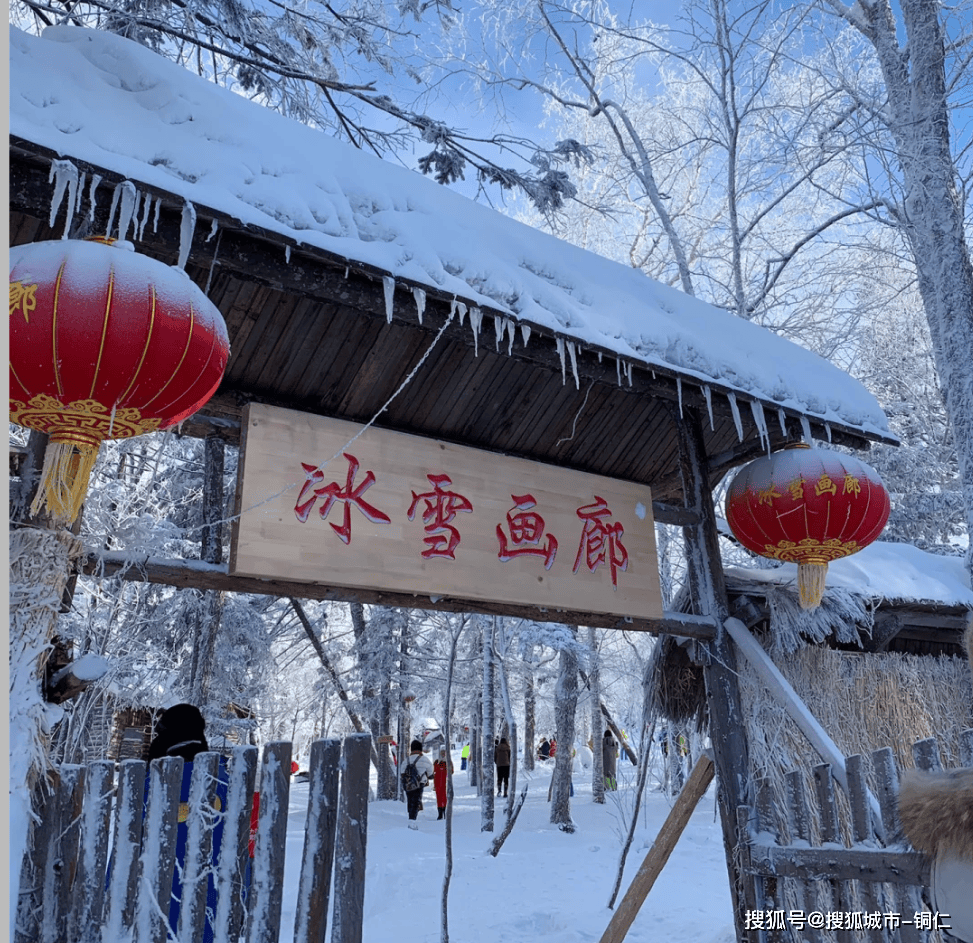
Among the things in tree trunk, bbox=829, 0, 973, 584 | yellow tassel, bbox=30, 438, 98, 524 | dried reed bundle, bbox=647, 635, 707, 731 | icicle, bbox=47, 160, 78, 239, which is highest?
tree trunk, bbox=829, 0, 973, 584

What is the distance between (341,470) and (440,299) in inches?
47.2

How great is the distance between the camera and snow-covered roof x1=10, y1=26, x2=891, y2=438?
2.80 meters

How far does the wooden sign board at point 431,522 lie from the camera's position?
12.7 ft

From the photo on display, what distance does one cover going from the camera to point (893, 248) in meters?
10.9

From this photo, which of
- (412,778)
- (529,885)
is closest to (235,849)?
(529,885)

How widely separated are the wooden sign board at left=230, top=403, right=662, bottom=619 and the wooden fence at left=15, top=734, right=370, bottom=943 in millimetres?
1146

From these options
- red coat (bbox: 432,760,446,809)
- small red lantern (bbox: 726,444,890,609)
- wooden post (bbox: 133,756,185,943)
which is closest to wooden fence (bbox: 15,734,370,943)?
wooden post (bbox: 133,756,185,943)

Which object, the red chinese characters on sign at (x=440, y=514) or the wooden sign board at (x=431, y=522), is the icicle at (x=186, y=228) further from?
the red chinese characters on sign at (x=440, y=514)

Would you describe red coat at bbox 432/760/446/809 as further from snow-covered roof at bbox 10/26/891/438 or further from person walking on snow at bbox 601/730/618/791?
snow-covered roof at bbox 10/26/891/438

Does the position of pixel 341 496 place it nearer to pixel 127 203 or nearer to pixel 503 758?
pixel 127 203

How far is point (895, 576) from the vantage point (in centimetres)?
646

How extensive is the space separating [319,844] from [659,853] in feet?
12.7

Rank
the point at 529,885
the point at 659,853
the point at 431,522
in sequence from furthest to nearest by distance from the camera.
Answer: the point at 529,885 → the point at 659,853 → the point at 431,522

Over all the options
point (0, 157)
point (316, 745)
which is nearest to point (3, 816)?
point (0, 157)
